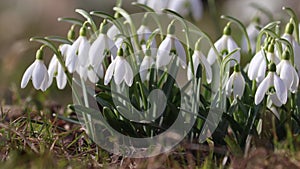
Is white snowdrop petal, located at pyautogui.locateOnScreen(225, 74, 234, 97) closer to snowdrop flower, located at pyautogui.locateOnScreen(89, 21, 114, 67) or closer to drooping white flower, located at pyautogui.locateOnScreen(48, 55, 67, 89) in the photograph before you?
snowdrop flower, located at pyautogui.locateOnScreen(89, 21, 114, 67)

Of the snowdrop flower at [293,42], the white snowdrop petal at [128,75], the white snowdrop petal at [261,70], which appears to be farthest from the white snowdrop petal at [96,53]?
the snowdrop flower at [293,42]

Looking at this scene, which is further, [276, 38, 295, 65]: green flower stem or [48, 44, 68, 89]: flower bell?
[48, 44, 68, 89]: flower bell

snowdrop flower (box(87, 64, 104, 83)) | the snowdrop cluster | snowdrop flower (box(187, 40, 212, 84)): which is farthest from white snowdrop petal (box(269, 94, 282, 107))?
snowdrop flower (box(87, 64, 104, 83))

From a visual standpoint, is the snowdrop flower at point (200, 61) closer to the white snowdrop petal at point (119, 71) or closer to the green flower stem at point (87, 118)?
the white snowdrop petal at point (119, 71)

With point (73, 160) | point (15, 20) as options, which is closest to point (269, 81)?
point (73, 160)

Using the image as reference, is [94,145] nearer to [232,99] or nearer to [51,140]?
[51,140]

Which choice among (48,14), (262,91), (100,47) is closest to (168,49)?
(100,47)

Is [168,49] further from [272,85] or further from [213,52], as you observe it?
[272,85]
